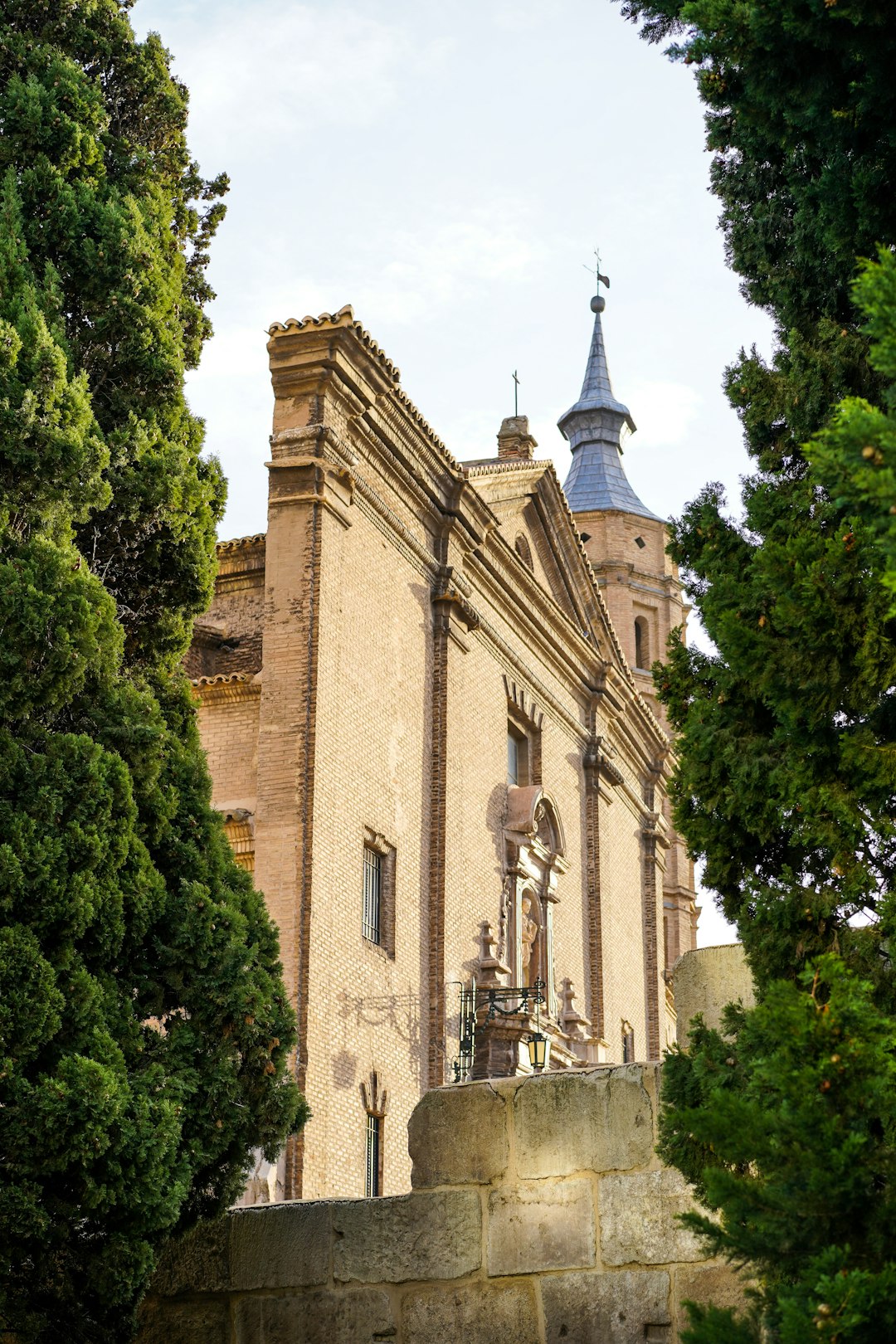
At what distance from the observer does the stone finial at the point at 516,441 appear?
86.2 feet

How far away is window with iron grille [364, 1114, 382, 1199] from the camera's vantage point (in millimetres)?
17172

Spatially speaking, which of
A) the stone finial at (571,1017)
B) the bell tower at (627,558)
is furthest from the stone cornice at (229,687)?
the bell tower at (627,558)

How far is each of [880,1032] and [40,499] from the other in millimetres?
5590

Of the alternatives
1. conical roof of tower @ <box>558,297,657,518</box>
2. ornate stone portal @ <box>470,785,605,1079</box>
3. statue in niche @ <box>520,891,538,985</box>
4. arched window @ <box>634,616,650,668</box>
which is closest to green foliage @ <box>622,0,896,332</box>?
ornate stone portal @ <box>470,785,605,1079</box>

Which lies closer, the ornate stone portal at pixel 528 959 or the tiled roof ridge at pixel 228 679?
the tiled roof ridge at pixel 228 679

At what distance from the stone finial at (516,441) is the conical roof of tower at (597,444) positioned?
14229 mm

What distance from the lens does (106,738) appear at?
796cm

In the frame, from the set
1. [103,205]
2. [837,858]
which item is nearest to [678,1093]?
[837,858]

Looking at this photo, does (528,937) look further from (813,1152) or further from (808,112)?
(813,1152)

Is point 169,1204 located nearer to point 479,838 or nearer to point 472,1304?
Answer: point 472,1304

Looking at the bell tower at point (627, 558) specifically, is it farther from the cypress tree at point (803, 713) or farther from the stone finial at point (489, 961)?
the cypress tree at point (803, 713)

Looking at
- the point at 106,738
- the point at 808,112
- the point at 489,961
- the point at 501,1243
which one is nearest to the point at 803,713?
the point at 808,112

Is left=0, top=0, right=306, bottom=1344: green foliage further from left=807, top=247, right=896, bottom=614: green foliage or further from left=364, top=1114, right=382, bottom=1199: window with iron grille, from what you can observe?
left=364, top=1114, right=382, bottom=1199: window with iron grille

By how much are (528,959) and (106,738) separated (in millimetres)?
15899
